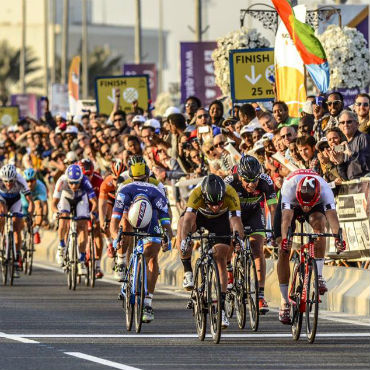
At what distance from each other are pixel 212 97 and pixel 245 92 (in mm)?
8501

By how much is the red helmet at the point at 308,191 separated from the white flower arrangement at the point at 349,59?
519 inches

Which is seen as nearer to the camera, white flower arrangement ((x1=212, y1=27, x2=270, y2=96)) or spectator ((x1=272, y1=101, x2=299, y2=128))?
spectator ((x1=272, y1=101, x2=299, y2=128))

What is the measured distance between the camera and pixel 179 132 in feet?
89.1

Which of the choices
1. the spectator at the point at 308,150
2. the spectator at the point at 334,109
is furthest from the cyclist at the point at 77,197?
the spectator at the point at 308,150

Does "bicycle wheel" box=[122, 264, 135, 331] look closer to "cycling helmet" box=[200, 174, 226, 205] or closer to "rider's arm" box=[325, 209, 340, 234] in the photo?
"cycling helmet" box=[200, 174, 226, 205]

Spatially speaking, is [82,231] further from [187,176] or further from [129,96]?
[129,96]

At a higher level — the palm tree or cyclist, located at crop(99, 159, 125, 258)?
the palm tree

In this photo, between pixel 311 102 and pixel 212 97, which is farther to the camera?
pixel 212 97

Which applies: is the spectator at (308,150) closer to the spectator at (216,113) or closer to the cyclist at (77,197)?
the spectator at (216,113)

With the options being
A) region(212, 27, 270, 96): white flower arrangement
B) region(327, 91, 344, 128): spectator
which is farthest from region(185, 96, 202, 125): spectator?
region(327, 91, 344, 128): spectator

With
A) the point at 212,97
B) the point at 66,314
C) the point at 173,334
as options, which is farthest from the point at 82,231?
the point at 212,97

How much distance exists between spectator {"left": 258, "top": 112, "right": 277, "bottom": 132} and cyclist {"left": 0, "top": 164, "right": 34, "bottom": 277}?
4657 millimetres

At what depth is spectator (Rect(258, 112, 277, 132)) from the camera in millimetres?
24297

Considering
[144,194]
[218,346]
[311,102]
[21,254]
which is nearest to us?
[218,346]
